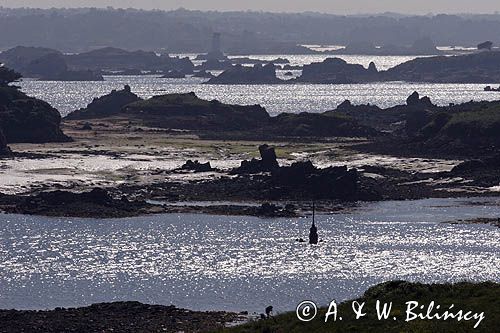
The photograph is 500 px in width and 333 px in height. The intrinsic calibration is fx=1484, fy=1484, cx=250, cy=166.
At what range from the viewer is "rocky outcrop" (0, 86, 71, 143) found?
527ft

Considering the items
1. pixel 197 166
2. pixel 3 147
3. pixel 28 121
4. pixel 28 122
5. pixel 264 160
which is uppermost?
pixel 28 121

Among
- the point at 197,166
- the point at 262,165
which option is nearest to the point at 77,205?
the point at 197,166

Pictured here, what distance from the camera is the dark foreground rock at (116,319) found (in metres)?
67.4

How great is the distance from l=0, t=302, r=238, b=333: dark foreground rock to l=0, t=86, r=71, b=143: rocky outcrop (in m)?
88.3

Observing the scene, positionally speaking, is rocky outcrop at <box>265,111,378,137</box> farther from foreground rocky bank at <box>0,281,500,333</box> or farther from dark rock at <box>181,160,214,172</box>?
foreground rocky bank at <box>0,281,500,333</box>

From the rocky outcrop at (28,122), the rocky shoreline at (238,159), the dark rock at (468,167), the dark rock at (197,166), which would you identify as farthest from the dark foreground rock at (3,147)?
the dark rock at (468,167)

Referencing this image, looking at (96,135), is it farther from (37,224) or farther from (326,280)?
(326,280)

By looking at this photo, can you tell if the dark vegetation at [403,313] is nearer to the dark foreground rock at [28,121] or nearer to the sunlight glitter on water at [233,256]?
the sunlight glitter on water at [233,256]

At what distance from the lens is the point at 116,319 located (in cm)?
6962

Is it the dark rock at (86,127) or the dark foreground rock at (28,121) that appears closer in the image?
the dark foreground rock at (28,121)

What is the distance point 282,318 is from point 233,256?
31936mm

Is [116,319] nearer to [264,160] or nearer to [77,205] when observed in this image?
[77,205]

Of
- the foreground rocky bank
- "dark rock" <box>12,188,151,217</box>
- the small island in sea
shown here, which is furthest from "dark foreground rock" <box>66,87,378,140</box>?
the foreground rocky bank

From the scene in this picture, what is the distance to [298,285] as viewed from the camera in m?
81.4
